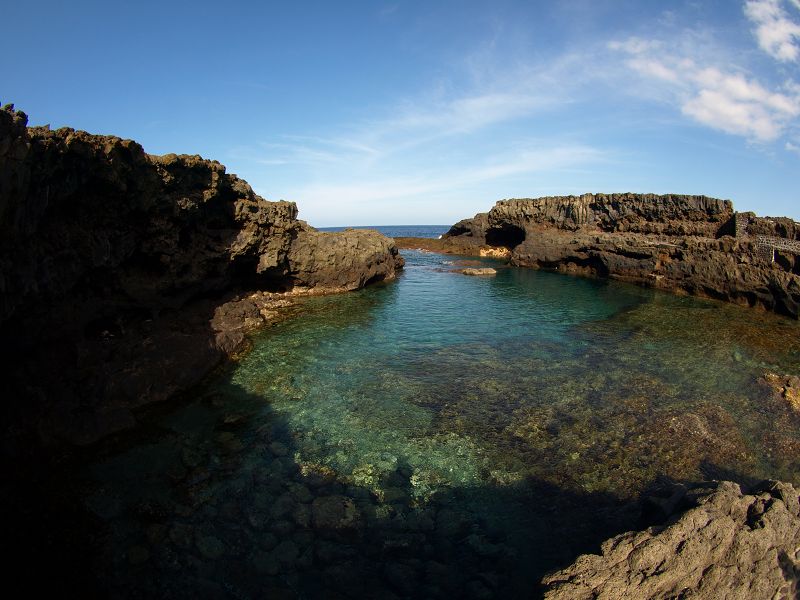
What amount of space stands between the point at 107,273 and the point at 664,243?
41.4m

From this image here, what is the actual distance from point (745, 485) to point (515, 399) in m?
6.33

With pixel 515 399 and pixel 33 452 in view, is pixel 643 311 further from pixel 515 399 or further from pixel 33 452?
pixel 33 452

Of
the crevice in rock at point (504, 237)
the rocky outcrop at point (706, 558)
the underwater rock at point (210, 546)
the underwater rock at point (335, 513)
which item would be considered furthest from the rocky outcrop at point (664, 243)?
the underwater rock at point (210, 546)

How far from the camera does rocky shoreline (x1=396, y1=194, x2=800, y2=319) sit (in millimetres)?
29578

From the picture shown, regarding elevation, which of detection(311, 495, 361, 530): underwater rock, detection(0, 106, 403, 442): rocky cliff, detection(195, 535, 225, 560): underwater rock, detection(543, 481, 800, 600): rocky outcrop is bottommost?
detection(195, 535, 225, 560): underwater rock

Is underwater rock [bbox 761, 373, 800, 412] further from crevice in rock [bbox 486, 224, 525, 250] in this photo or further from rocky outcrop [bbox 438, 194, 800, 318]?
crevice in rock [bbox 486, 224, 525, 250]

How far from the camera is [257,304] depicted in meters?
25.8

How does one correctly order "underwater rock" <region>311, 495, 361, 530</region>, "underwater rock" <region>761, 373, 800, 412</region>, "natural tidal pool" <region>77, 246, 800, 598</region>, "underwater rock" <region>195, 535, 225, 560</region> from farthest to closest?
1. "underwater rock" <region>761, 373, 800, 412</region>
2. "underwater rock" <region>311, 495, 361, 530</region>
3. "underwater rock" <region>195, 535, 225, 560</region>
4. "natural tidal pool" <region>77, 246, 800, 598</region>

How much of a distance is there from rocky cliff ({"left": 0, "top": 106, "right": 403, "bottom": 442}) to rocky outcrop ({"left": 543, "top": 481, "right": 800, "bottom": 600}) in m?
12.2

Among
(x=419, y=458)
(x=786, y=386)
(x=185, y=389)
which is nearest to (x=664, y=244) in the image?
(x=786, y=386)

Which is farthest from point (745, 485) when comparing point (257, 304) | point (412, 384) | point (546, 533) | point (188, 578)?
point (257, 304)

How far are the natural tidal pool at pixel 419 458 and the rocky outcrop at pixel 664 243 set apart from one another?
9.70m

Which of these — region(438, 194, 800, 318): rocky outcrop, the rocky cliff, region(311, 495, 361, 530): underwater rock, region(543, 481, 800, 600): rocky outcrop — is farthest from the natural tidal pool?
region(438, 194, 800, 318): rocky outcrop

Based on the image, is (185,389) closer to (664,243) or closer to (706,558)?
(706,558)
